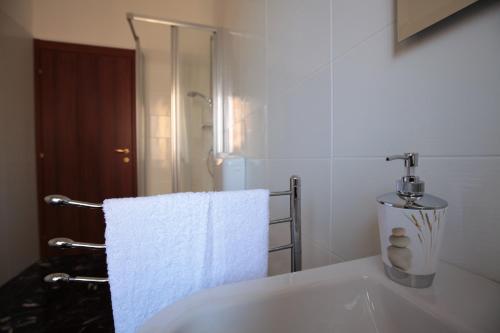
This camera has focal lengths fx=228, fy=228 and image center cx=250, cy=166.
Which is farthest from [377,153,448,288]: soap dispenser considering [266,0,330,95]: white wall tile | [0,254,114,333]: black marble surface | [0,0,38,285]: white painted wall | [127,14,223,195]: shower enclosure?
[0,0,38,285]: white painted wall

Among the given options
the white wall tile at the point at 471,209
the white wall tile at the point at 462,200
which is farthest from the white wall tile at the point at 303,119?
the white wall tile at the point at 471,209

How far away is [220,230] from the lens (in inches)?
21.0

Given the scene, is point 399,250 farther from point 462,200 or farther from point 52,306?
point 52,306

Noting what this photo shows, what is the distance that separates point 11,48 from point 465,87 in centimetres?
271

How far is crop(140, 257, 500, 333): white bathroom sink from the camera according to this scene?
0.84 feet

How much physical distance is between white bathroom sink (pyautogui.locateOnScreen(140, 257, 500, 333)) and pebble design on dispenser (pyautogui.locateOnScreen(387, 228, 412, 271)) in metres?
0.03

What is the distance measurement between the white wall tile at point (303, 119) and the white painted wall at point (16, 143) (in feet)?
6.64

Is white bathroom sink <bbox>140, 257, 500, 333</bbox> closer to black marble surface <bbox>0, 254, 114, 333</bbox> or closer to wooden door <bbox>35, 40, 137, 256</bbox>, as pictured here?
black marble surface <bbox>0, 254, 114, 333</bbox>

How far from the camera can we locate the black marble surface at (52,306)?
48.9 inches

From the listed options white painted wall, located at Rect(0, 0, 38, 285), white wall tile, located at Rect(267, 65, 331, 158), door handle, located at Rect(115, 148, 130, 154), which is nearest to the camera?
white wall tile, located at Rect(267, 65, 331, 158)

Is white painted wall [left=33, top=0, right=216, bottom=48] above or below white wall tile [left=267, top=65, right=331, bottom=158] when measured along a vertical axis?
above

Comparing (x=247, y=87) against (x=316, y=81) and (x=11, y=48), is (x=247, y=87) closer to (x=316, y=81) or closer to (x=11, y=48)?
(x=316, y=81)

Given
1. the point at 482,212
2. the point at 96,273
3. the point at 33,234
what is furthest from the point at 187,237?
the point at 33,234

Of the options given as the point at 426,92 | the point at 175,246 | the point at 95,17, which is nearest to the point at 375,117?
the point at 426,92
